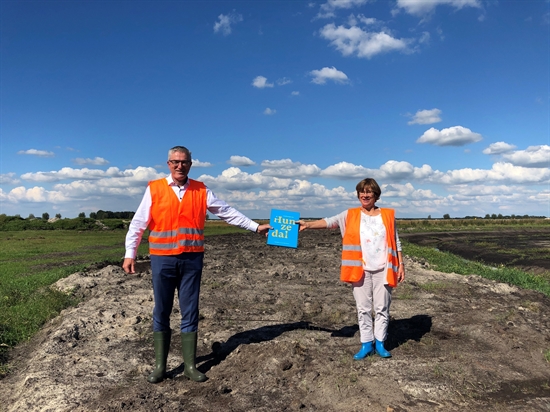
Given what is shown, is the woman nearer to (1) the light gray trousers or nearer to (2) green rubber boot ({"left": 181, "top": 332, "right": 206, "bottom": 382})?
(1) the light gray trousers

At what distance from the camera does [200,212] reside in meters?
4.75

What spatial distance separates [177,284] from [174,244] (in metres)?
0.52

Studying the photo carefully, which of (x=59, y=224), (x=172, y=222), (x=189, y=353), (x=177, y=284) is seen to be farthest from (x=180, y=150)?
(x=59, y=224)

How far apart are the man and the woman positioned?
1.67 metres

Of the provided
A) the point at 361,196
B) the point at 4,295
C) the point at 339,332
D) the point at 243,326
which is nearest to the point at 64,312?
the point at 4,295

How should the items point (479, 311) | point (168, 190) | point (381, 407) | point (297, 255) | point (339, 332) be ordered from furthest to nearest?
point (297, 255), point (479, 311), point (339, 332), point (168, 190), point (381, 407)

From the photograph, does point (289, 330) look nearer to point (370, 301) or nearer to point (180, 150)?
point (370, 301)

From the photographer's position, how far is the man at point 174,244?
457cm

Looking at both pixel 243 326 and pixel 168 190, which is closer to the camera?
pixel 168 190

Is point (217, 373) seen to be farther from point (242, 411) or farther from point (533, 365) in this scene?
point (533, 365)

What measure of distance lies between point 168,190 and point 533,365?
4587mm

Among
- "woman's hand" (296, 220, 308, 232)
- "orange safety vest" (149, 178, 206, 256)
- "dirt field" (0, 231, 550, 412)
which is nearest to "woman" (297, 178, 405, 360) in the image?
"dirt field" (0, 231, 550, 412)

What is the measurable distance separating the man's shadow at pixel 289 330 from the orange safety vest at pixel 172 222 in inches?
58.4

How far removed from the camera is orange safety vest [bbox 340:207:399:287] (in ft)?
16.1
